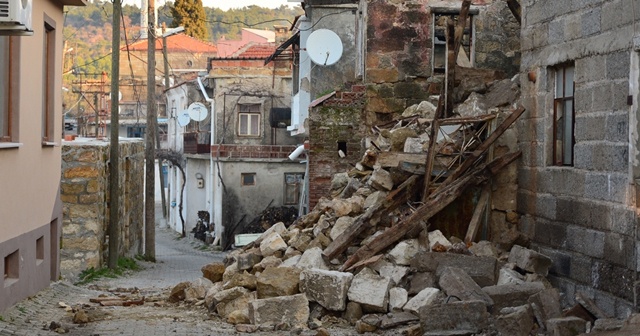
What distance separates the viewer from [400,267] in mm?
12008

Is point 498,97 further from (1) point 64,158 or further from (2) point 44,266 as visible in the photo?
(1) point 64,158

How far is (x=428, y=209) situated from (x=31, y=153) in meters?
5.04

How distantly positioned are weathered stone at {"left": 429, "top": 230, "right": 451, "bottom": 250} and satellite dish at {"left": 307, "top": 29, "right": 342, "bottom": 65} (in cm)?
917

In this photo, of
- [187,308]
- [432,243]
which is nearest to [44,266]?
[187,308]

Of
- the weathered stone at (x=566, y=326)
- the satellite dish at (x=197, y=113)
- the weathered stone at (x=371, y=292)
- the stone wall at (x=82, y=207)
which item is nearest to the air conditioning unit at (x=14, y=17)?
the weathered stone at (x=371, y=292)

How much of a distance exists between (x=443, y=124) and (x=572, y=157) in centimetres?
218

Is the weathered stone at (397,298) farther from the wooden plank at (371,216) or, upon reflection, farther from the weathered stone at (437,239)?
the wooden plank at (371,216)

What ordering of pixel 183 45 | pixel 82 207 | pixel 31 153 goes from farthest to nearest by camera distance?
1. pixel 183 45
2. pixel 82 207
3. pixel 31 153

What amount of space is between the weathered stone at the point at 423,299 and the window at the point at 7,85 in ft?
16.2

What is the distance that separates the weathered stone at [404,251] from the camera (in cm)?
1211

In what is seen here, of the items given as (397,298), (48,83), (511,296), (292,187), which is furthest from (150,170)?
(511,296)

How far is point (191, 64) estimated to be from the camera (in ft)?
218

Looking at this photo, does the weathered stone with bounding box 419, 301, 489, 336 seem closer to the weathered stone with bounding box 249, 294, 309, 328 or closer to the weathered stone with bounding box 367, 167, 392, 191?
the weathered stone with bounding box 249, 294, 309, 328

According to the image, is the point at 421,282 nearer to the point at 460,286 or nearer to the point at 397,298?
the point at 397,298
